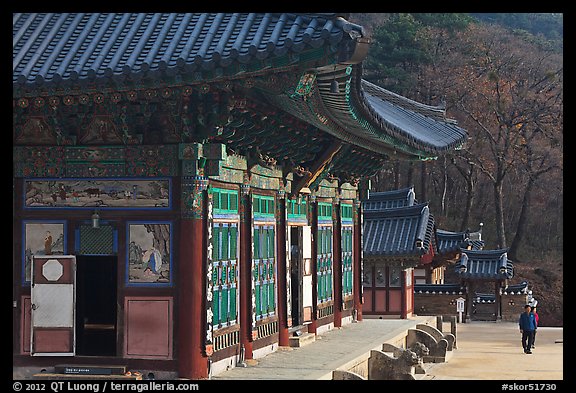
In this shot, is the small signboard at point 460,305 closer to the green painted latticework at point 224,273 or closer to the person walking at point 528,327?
the person walking at point 528,327

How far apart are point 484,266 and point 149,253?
2597 cm

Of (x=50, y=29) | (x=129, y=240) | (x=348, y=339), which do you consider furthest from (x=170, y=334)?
(x=348, y=339)

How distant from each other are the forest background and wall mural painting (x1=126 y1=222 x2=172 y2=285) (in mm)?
37630

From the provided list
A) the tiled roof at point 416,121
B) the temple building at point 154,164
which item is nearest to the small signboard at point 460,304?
the tiled roof at point 416,121

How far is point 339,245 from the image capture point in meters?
23.7

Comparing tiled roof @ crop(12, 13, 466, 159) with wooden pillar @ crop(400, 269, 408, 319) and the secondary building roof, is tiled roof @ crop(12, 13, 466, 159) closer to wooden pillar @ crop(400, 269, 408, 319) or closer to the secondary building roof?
wooden pillar @ crop(400, 269, 408, 319)

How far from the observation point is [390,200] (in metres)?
38.2

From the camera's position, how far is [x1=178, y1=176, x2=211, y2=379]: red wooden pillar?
13625 mm

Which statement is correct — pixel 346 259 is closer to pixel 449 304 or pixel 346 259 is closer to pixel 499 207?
pixel 449 304

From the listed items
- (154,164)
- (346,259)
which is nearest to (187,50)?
(154,164)

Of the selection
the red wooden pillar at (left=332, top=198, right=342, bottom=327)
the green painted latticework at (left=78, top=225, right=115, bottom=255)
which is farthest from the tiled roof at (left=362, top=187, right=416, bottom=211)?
the green painted latticework at (left=78, top=225, right=115, bottom=255)

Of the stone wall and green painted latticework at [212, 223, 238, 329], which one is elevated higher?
green painted latticework at [212, 223, 238, 329]

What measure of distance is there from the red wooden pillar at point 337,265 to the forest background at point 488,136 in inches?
1080

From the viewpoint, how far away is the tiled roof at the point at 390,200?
37781mm
